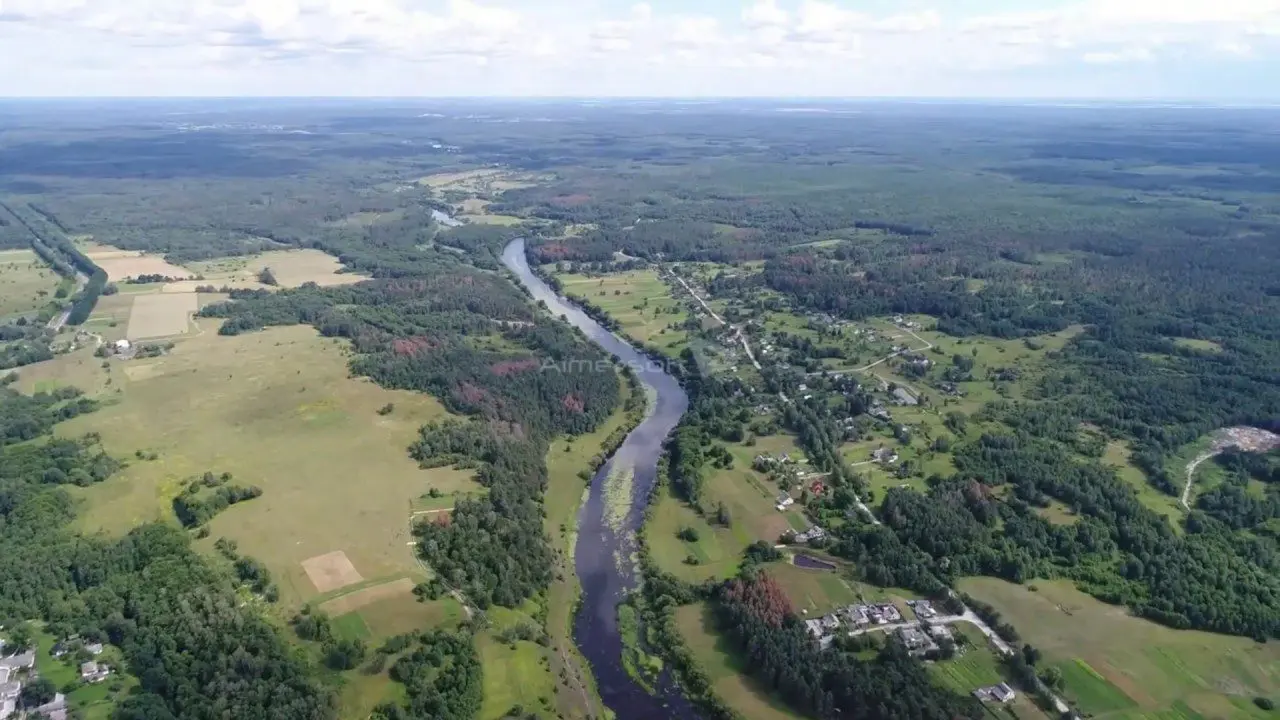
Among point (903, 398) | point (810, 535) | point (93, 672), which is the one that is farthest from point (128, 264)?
point (810, 535)

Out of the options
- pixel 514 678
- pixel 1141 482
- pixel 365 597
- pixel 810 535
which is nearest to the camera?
pixel 514 678

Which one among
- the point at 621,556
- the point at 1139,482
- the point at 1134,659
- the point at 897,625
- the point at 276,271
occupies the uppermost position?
the point at 276,271

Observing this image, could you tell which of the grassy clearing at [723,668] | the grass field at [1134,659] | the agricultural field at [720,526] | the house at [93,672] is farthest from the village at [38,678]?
the grass field at [1134,659]

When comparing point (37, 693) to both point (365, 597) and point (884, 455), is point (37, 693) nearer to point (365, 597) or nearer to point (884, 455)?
point (365, 597)

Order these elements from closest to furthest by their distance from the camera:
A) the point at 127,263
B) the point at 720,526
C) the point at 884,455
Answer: the point at 720,526 → the point at 884,455 → the point at 127,263

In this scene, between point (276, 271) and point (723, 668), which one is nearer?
point (723, 668)

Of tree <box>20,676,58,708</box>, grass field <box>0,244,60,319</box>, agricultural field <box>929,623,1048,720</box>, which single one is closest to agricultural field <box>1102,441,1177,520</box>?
agricultural field <box>929,623,1048,720</box>
